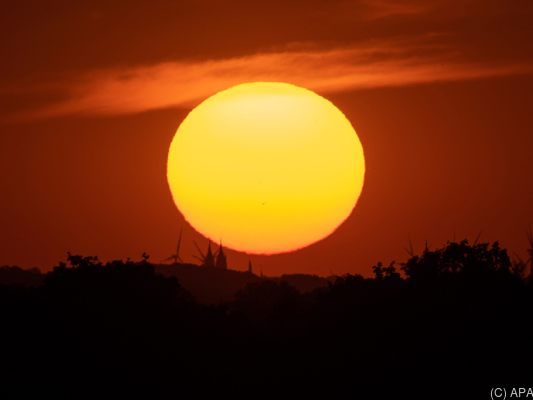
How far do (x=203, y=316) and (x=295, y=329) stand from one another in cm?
715

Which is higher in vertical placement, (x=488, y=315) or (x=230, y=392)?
(x=488, y=315)

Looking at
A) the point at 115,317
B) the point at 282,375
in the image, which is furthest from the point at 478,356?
the point at 115,317

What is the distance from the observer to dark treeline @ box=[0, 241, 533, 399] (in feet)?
255

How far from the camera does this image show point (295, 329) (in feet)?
312

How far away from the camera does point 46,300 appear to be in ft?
291

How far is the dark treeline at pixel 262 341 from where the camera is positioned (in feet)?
255

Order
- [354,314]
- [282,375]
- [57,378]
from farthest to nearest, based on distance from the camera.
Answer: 1. [354,314]
2. [282,375]
3. [57,378]

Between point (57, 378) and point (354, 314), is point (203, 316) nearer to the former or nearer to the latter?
point (354, 314)

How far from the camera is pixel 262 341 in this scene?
91.6 meters

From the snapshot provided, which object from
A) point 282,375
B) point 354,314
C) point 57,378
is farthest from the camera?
point 354,314

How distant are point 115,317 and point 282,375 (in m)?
12.1

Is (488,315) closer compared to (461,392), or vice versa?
(461,392)

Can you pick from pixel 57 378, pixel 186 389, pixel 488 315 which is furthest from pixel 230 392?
pixel 488 315

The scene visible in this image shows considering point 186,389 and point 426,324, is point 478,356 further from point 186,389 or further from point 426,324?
point 186,389
